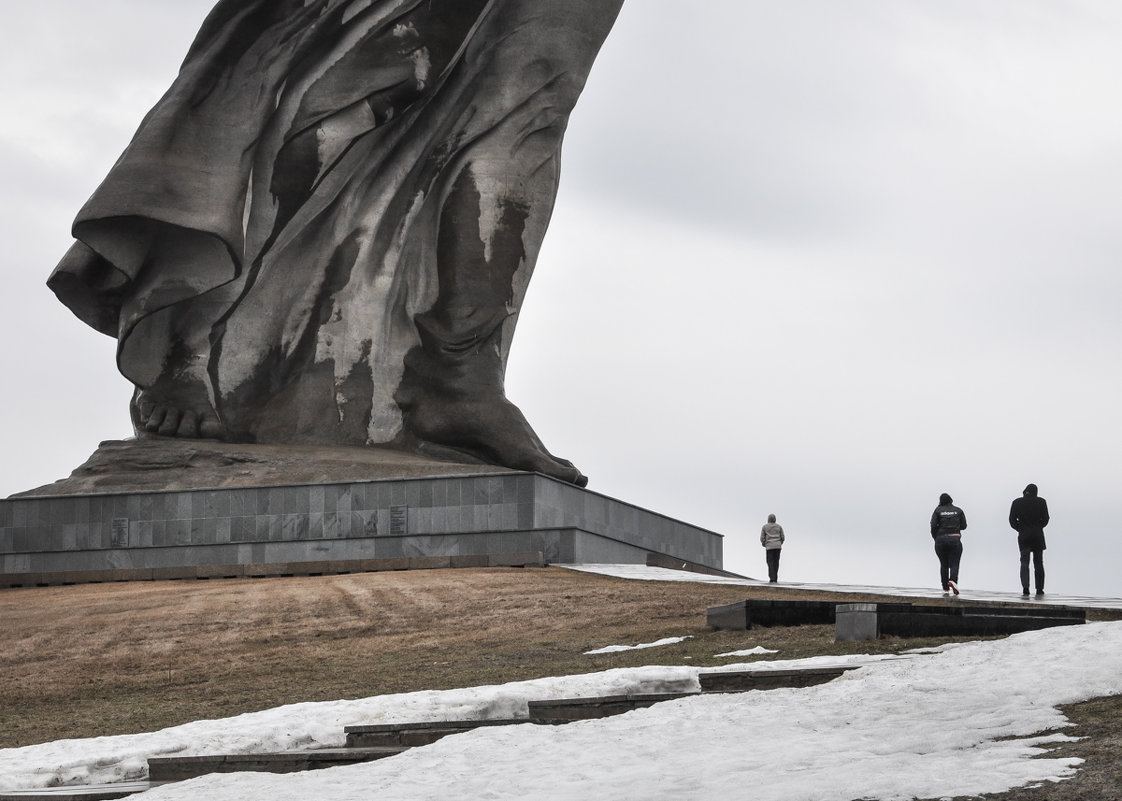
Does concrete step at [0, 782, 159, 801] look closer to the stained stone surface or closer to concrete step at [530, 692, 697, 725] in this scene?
concrete step at [530, 692, 697, 725]

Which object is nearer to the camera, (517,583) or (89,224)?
(517,583)

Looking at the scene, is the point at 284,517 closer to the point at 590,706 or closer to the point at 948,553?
the point at 948,553

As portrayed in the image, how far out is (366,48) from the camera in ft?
61.0

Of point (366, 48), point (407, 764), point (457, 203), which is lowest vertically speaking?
point (407, 764)

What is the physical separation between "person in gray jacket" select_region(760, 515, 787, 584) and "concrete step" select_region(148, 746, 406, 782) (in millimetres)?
13152

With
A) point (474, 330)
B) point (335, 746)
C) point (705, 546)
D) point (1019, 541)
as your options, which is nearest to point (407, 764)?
point (335, 746)

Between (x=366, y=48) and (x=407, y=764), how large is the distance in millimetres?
14080

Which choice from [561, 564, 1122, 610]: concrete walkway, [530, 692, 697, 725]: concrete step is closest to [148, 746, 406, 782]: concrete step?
[530, 692, 697, 725]: concrete step

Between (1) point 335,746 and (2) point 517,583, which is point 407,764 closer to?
(1) point 335,746

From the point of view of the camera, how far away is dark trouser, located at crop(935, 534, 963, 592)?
48.3 feet

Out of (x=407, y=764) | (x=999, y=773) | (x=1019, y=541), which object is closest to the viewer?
(x=999, y=773)

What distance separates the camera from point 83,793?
569 cm

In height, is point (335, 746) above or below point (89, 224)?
below

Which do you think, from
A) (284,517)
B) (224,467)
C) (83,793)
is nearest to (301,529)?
(284,517)
